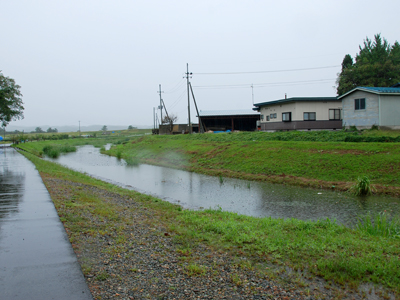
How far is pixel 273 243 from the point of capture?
674 cm

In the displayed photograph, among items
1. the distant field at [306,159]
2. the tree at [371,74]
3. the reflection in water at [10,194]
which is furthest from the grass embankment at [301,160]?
the tree at [371,74]

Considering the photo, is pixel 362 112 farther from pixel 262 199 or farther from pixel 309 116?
pixel 262 199

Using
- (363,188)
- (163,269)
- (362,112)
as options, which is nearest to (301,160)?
(363,188)

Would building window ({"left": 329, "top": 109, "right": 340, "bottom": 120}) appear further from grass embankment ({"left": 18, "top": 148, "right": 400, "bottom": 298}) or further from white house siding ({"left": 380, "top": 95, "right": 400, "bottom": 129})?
grass embankment ({"left": 18, "top": 148, "right": 400, "bottom": 298})

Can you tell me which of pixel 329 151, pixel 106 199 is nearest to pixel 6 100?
pixel 106 199

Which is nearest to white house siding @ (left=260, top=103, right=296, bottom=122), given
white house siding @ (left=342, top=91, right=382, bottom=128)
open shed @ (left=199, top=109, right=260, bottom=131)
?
white house siding @ (left=342, top=91, right=382, bottom=128)

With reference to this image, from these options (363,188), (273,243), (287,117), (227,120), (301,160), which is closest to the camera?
(273,243)

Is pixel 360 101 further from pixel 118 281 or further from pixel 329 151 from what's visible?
pixel 118 281

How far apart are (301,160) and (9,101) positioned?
130 feet

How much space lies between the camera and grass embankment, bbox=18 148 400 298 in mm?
5301

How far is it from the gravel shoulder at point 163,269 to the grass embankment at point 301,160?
11.7 meters

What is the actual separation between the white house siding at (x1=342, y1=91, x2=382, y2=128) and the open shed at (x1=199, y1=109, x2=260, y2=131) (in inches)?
895

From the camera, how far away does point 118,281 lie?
4.96m

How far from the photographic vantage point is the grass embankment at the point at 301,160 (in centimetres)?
1681
